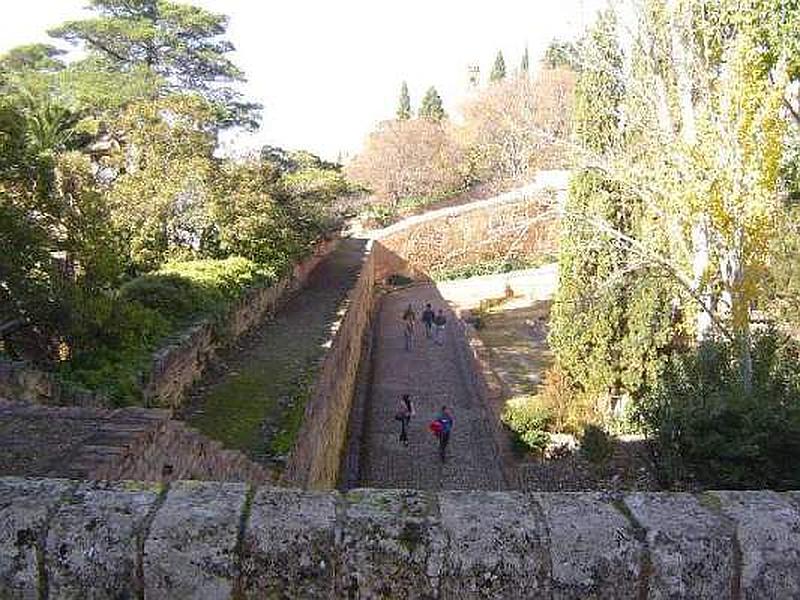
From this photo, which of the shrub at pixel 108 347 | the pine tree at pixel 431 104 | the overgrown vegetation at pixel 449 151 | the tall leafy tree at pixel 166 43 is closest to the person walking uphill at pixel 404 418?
the shrub at pixel 108 347

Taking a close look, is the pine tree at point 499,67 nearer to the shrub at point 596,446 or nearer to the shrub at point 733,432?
the shrub at point 596,446

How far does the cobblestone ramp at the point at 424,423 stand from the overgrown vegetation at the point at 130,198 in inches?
164

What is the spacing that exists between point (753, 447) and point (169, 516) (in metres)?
6.47

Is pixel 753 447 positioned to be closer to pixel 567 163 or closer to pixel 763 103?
pixel 763 103

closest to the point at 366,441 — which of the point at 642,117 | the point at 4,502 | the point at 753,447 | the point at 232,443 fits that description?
the point at 232,443

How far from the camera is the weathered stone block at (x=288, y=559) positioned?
5.83 ft

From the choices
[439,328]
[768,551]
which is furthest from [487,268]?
[768,551]

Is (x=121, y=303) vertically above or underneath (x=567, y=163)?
underneath

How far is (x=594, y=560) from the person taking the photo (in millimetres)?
1791

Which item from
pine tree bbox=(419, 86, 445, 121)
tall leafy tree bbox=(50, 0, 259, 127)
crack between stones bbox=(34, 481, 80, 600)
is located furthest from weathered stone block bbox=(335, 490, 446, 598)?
pine tree bbox=(419, 86, 445, 121)

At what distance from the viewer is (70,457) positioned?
3898 mm

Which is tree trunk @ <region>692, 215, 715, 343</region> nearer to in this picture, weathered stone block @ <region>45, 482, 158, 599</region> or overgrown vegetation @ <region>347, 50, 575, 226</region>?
weathered stone block @ <region>45, 482, 158, 599</region>

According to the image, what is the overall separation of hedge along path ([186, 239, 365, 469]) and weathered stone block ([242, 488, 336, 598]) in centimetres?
620

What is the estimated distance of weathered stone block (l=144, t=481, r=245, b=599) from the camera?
177cm
